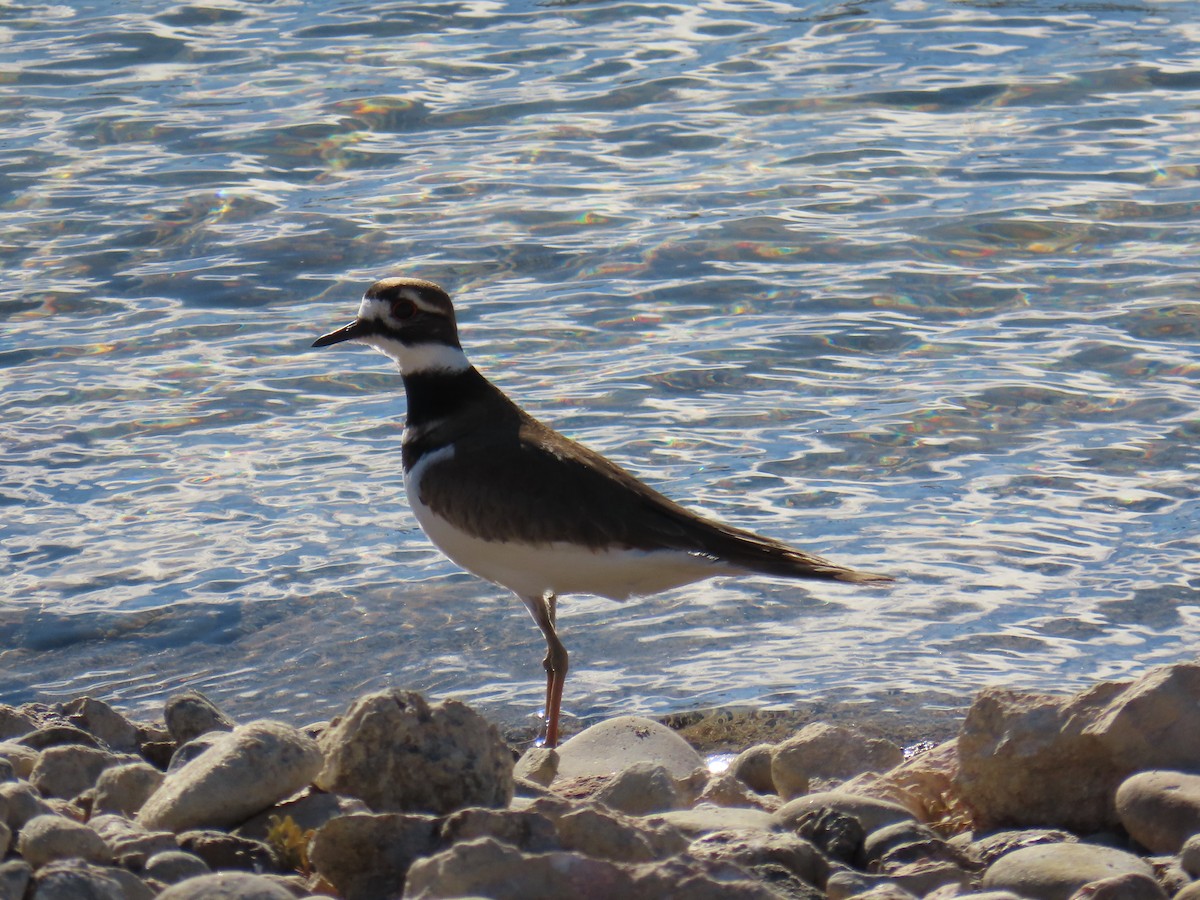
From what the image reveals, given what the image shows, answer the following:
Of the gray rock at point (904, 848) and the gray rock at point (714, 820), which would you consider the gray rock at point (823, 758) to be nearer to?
the gray rock at point (714, 820)

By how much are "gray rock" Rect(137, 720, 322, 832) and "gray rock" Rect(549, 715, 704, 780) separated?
4.39 feet

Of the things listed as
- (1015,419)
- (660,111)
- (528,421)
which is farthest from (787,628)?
(660,111)

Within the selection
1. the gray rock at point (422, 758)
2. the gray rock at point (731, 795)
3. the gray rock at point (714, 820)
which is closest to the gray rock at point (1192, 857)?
the gray rock at point (714, 820)

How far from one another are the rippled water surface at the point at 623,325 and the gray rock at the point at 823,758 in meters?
1.13

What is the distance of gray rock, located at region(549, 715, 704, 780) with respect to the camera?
5.31 metres

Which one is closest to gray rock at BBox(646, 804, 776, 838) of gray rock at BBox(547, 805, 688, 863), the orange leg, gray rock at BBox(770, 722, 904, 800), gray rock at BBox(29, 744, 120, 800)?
gray rock at BBox(547, 805, 688, 863)

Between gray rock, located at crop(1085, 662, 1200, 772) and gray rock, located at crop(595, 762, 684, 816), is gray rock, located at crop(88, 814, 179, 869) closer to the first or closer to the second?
gray rock, located at crop(595, 762, 684, 816)

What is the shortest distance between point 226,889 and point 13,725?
7.92ft

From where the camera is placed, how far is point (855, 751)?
5.12 meters

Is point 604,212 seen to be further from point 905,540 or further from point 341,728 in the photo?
point 341,728

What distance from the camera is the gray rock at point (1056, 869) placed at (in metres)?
3.74

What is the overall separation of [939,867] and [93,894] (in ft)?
5.99

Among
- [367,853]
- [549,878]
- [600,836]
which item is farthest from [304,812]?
[549,878]

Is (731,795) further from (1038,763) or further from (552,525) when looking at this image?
(552,525)
